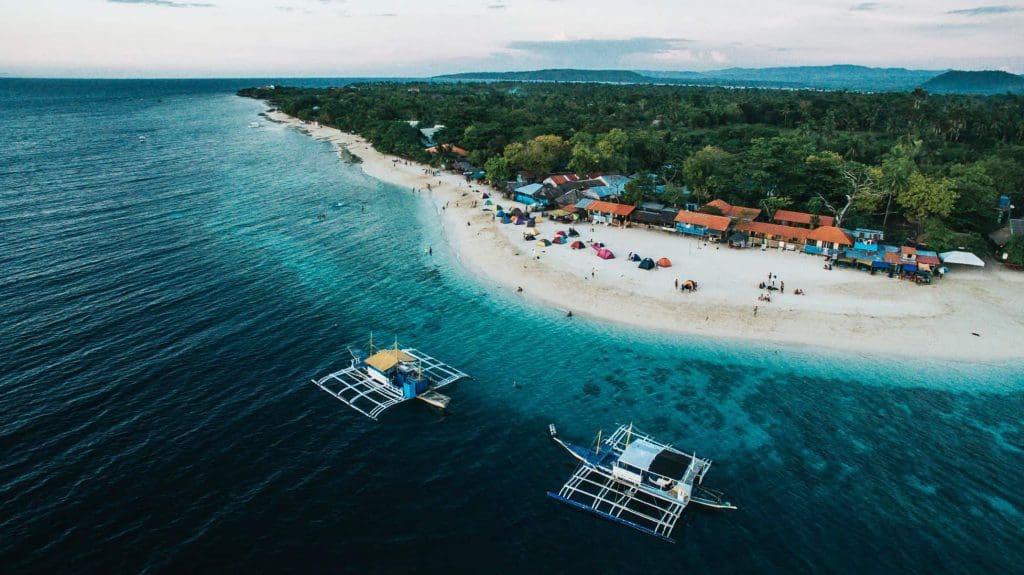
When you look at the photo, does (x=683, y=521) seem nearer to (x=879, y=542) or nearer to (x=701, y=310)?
(x=879, y=542)

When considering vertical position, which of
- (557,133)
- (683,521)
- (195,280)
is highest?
(557,133)

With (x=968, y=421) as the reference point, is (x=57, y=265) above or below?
above

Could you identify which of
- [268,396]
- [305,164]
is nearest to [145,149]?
[305,164]

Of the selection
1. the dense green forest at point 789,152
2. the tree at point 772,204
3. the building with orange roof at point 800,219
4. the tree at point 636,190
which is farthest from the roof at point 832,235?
the tree at point 636,190

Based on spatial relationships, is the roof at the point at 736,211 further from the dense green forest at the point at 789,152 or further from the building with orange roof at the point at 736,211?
the dense green forest at the point at 789,152

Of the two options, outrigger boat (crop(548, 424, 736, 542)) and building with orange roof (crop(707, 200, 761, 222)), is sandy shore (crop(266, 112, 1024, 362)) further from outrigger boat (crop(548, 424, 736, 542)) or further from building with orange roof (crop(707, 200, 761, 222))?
outrigger boat (crop(548, 424, 736, 542))

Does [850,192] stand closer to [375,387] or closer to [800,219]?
[800,219]

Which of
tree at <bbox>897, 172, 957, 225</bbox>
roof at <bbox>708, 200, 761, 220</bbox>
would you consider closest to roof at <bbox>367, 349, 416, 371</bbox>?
roof at <bbox>708, 200, 761, 220</bbox>
